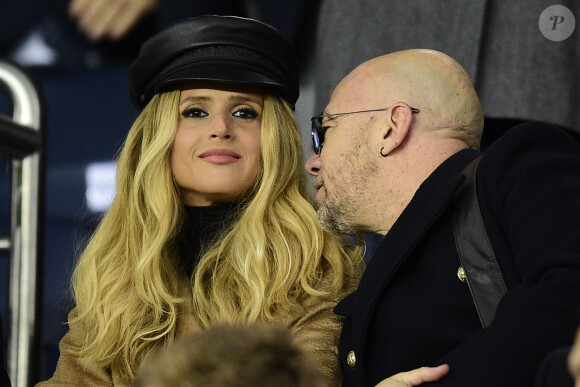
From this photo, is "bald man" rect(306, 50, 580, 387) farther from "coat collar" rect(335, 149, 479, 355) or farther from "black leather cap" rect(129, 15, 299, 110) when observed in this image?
"black leather cap" rect(129, 15, 299, 110)

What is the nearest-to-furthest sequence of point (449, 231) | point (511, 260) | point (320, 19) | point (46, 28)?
point (511, 260)
point (449, 231)
point (320, 19)
point (46, 28)

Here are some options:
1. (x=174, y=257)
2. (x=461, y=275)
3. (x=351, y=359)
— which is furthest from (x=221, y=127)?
(x=461, y=275)

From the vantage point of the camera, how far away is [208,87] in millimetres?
2754

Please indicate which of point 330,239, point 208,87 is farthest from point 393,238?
point 208,87

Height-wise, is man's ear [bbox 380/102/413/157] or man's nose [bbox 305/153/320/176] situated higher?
man's ear [bbox 380/102/413/157]

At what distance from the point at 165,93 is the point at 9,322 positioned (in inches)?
33.2

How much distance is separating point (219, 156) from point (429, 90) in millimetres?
627

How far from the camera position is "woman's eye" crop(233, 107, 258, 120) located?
277 cm

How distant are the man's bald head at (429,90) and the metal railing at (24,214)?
76 centimetres

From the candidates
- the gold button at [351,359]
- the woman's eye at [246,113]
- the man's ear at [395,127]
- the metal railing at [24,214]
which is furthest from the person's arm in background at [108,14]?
the gold button at [351,359]

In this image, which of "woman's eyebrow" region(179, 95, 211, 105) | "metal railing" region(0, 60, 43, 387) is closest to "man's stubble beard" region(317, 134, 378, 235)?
"woman's eyebrow" region(179, 95, 211, 105)

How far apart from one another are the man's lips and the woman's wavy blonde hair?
0.30 feet

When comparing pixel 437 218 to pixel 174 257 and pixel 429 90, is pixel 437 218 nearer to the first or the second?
pixel 429 90

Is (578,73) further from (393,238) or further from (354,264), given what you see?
(393,238)
